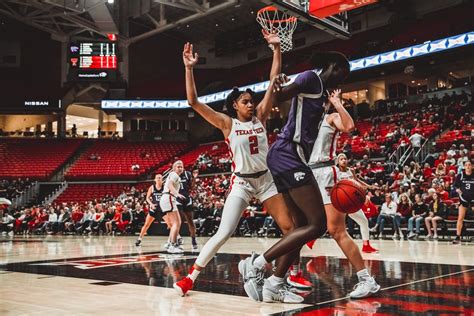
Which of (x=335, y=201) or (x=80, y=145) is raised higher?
(x=80, y=145)

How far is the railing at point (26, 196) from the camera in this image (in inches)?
1089

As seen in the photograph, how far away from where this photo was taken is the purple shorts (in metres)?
3.84

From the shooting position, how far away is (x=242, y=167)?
4332 mm

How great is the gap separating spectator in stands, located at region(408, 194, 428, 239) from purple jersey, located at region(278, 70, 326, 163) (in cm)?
959

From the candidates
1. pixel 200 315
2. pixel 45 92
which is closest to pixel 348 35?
pixel 200 315

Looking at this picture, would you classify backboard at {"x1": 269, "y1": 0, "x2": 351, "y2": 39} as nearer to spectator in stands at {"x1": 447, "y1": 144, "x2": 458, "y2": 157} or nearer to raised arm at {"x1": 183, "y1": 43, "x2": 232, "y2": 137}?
raised arm at {"x1": 183, "y1": 43, "x2": 232, "y2": 137}

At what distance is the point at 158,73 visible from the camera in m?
37.8

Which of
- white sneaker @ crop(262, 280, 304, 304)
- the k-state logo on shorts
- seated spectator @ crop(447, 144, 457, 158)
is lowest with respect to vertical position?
white sneaker @ crop(262, 280, 304, 304)

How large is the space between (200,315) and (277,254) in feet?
2.54

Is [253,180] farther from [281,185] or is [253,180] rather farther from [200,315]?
[200,315]

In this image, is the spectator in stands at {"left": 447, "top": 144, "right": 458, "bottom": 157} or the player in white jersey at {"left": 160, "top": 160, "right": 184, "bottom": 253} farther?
the spectator in stands at {"left": 447, "top": 144, "right": 458, "bottom": 157}

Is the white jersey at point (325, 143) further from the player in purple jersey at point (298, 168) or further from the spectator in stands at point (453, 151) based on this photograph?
the spectator in stands at point (453, 151)

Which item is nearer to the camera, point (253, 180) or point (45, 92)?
point (253, 180)

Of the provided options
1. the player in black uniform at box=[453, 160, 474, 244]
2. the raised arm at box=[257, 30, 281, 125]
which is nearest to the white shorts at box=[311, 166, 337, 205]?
the raised arm at box=[257, 30, 281, 125]
